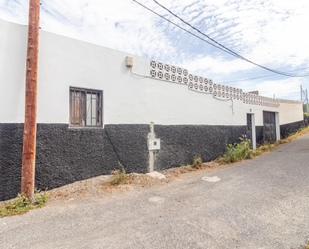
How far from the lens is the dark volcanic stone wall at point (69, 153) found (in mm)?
3572

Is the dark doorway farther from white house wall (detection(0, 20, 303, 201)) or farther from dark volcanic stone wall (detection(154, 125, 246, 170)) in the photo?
white house wall (detection(0, 20, 303, 201))

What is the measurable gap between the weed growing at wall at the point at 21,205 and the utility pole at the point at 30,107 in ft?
0.28

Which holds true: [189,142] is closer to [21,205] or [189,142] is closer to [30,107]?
[30,107]

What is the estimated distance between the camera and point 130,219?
295 centimetres

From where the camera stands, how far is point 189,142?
259 inches

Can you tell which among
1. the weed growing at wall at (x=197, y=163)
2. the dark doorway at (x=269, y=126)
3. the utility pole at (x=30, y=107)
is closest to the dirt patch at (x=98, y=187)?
the utility pole at (x=30, y=107)

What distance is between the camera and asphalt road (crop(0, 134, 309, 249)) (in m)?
2.34

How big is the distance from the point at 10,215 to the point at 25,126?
59.3 inches

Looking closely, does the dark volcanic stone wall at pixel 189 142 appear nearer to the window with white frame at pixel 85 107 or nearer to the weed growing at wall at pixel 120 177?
the weed growing at wall at pixel 120 177

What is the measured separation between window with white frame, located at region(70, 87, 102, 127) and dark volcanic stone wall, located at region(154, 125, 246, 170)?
6.07 ft

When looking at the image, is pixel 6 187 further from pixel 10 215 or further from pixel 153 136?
pixel 153 136

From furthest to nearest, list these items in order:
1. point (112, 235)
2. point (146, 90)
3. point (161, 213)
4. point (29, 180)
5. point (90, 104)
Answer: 1. point (146, 90)
2. point (90, 104)
3. point (29, 180)
4. point (161, 213)
5. point (112, 235)

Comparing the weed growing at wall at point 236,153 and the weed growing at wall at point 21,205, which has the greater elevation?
the weed growing at wall at point 236,153

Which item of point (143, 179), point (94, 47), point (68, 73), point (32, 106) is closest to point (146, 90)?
point (94, 47)
